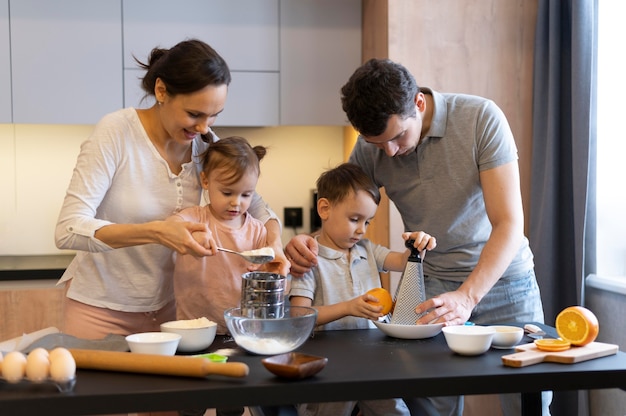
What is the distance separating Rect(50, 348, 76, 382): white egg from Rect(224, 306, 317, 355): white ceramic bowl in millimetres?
358

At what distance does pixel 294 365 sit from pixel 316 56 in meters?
2.39

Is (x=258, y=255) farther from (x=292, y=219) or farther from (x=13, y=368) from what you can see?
(x=292, y=219)

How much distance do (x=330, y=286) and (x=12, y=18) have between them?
6.85ft

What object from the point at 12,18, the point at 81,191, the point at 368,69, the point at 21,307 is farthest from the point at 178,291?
the point at 12,18

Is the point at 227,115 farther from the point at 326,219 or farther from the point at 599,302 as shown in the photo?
the point at 599,302

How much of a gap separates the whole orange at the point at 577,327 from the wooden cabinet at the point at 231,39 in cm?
210

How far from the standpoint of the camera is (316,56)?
3568 mm

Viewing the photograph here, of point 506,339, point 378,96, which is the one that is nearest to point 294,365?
point 506,339

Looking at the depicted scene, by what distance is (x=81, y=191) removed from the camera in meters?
1.89

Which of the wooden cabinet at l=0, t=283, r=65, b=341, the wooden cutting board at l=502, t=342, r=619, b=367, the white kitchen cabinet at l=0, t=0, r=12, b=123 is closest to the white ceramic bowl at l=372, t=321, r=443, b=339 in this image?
the wooden cutting board at l=502, t=342, r=619, b=367

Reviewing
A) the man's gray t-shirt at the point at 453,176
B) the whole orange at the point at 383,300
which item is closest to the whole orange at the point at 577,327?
the whole orange at the point at 383,300

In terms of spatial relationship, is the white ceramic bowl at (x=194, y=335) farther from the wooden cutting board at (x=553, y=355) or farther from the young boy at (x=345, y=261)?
the wooden cutting board at (x=553, y=355)

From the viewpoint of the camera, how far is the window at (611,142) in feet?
9.37

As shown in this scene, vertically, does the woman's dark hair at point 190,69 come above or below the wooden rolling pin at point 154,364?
above
